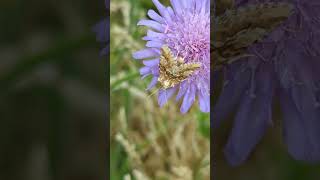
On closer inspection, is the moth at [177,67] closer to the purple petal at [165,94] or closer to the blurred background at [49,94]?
the purple petal at [165,94]

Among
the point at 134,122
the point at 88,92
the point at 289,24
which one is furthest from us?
the point at 88,92

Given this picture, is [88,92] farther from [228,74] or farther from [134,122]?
[228,74]

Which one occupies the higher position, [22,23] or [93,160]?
[22,23]

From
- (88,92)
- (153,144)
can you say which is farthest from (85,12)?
(153,144)

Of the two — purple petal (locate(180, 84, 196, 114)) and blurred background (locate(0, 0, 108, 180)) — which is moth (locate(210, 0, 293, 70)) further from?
blurred background (locate(0, 0, 108, 180))

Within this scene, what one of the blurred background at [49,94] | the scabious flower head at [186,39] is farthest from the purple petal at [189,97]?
the blurred background at [49,94]

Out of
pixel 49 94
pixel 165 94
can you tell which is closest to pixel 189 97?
pixel 165 94

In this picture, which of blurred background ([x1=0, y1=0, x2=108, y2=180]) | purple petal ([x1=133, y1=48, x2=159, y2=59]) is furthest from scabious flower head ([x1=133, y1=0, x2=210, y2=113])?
blurred background ([x1=0, y1=0, x2=108, y2=180])
